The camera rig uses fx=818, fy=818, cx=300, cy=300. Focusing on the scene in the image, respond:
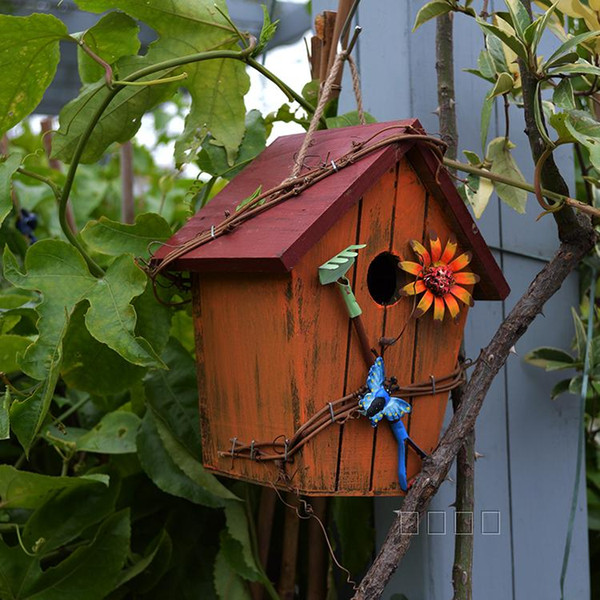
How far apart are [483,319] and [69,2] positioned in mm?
2519

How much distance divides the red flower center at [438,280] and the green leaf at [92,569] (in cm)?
57

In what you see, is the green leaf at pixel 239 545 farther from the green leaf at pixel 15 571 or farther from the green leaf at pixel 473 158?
the green leaf at pixel 473 158

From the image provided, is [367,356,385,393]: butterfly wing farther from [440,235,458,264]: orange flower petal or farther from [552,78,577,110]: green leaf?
[552,78,577,110]: green leaf

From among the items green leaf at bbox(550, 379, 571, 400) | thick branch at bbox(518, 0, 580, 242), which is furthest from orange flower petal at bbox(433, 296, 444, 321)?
green leaf at bbox(550, 379, 571, 400)

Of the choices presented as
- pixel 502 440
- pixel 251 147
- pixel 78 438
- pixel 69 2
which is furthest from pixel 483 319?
pixel 69 2

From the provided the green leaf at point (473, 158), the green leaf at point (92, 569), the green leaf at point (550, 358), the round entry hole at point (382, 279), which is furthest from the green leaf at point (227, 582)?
the green leaf at point (473, 158)

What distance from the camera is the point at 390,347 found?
3.27ft

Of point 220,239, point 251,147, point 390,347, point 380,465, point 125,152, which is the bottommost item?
point 380,465

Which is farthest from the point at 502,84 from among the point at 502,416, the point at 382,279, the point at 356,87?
the point at 502,416

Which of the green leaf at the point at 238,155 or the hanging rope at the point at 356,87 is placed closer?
the hanging rope at the point at 356,87

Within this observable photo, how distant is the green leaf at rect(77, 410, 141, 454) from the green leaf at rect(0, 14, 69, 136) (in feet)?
1.55

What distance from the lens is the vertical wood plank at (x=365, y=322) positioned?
0.96 meters

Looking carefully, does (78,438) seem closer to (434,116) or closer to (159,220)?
(159,220)

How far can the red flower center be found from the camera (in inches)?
39.1
